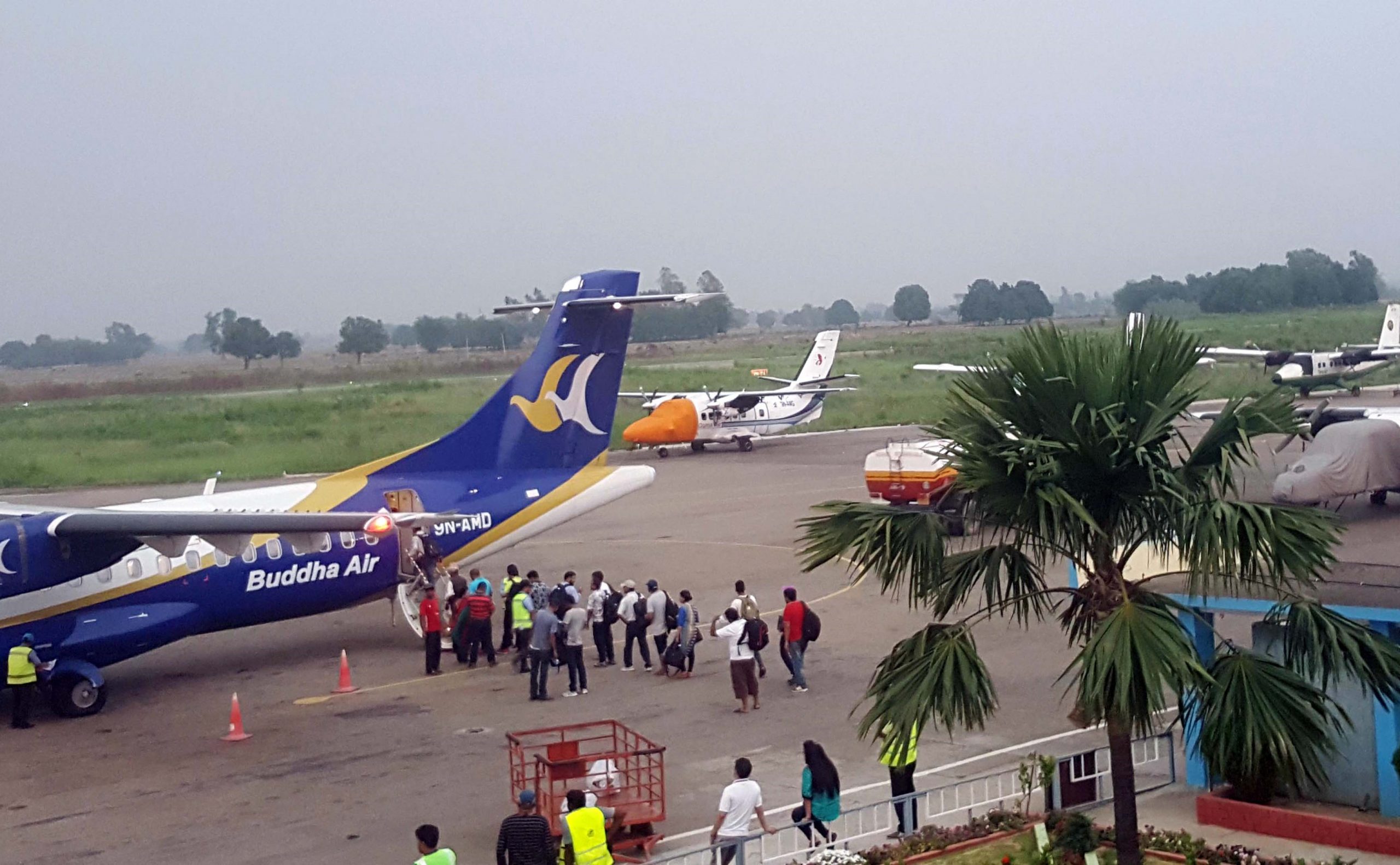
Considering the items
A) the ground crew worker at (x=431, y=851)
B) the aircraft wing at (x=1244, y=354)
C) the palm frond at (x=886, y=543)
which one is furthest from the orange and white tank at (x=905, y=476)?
the aircraft wing at (x=1244, y=354)

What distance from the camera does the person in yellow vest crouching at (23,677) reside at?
1641cm

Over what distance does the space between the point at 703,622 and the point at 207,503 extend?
25.7ft

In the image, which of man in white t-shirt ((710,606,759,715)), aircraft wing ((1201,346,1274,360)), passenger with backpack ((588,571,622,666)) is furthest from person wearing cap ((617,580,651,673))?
aircraft wing ((1201,346,1274,360))

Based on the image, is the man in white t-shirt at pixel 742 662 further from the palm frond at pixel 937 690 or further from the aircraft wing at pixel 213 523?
the palm frond at pixel 937 690

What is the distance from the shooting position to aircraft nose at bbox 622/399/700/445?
4472 cm

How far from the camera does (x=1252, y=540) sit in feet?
26.9

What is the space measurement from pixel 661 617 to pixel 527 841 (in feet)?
31.2

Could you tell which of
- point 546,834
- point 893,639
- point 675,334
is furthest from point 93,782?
point 675,334

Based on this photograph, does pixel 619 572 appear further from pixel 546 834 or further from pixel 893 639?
pixel 546 834

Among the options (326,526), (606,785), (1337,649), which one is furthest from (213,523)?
(1337,649)

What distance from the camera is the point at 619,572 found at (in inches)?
1041

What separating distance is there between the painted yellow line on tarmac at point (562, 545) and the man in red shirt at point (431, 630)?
0.19 m

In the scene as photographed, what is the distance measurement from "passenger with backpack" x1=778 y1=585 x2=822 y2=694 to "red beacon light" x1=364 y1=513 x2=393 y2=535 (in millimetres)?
5286

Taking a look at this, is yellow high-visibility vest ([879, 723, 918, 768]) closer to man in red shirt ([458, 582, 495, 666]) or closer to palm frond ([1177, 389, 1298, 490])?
palm frond ([1177, 389, 1298, 490])
